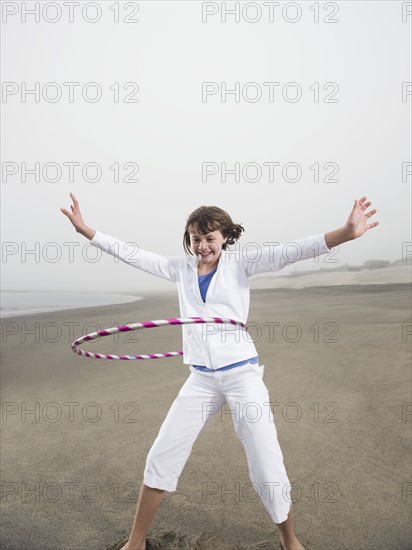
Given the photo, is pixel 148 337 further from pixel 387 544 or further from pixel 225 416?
pixel 387 544

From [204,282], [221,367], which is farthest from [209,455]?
[204,282]

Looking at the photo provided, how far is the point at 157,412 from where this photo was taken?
24.0 ft

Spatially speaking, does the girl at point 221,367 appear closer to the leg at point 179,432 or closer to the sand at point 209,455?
the leg at point 179,432

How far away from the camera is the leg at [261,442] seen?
3252mm

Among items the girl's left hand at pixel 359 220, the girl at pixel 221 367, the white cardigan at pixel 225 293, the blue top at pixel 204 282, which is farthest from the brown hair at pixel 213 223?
the girl's left hand at pixel 359 220

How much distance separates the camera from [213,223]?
3502 mm

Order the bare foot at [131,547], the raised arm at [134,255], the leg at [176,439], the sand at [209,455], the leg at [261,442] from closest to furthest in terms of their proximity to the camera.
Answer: the leg at [261,442], the leg at [176,439], the bare foot at [131,547], the raised arm at [134,255], the sand at [209,455]

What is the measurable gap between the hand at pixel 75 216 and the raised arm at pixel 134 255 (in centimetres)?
7

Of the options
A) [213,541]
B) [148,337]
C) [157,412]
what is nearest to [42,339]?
[148,337]

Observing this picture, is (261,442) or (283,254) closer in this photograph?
(261,442)

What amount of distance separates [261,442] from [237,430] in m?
0.20

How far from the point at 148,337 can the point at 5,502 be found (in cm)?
982

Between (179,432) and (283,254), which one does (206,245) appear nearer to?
(283,254)

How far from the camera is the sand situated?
4203 mm
